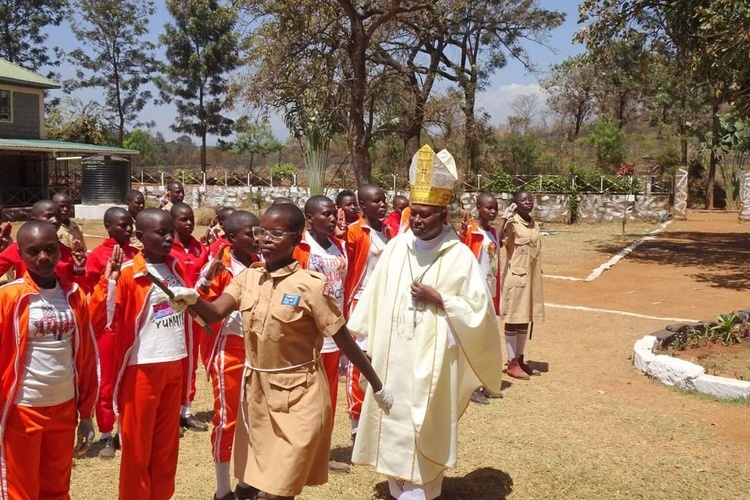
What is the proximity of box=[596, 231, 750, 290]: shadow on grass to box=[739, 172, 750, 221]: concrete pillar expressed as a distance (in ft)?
13.1

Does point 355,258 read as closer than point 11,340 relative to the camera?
No

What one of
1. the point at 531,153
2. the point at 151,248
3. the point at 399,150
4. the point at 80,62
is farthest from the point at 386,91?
the point at 80,62

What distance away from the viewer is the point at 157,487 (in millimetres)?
3770

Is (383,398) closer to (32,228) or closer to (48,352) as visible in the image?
(48,352)

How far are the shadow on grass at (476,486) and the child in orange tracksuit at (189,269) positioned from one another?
1406 mm

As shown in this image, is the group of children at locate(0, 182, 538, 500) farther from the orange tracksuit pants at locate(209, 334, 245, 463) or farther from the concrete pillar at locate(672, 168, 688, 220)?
the concrete pillar at locate(672, 168, 688, 220)

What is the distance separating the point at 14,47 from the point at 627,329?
4341 centimetres

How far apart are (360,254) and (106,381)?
6.86 feet

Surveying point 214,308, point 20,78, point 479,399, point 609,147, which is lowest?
point 479,399

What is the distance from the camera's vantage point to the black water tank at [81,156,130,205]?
2602 centimetres

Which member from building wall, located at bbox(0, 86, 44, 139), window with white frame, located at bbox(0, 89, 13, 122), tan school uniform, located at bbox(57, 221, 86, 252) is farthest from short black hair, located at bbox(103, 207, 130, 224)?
window with white frame, located at bbox(0, 89, 13, 122)

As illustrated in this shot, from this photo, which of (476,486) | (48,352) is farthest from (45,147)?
(476,486)

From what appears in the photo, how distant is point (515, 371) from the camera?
6.98m

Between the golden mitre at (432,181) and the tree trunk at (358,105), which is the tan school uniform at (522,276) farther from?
the tree trunk at (358,105)
